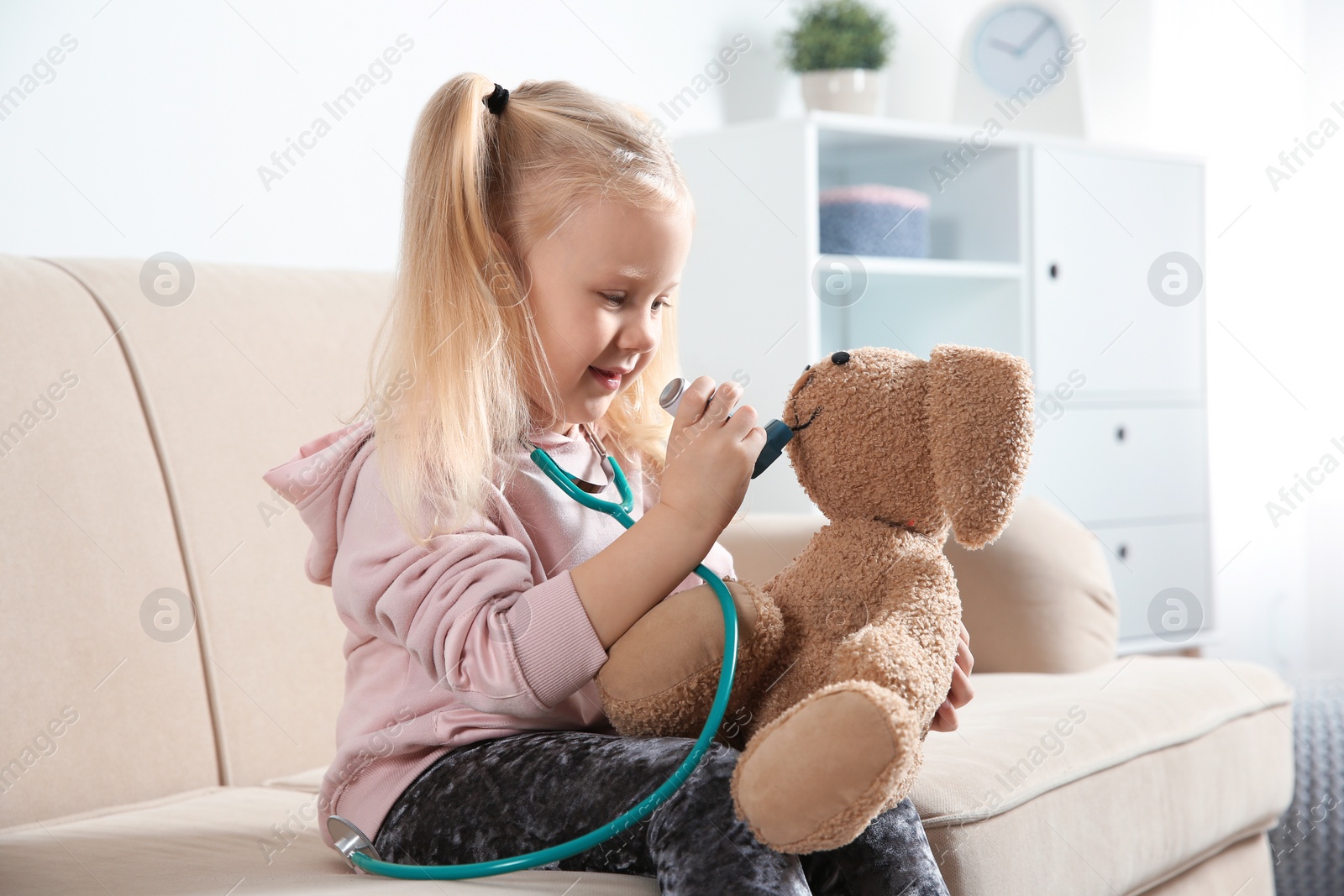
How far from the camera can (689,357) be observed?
2299mm

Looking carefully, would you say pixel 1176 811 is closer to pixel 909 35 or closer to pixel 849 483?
pixel 849 483

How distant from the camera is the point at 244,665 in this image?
1.25m

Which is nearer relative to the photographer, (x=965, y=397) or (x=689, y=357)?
(x=965, y=397)

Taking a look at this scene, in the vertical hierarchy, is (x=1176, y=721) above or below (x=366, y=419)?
below

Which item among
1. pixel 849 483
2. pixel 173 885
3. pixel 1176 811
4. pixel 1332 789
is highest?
pixel 849 483

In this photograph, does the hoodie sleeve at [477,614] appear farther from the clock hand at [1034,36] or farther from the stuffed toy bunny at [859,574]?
the clock hand at [1034,36]

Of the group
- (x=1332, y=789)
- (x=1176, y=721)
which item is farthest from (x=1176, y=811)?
(x=1332, y=789)

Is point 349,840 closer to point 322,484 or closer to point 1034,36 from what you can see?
point 322,484

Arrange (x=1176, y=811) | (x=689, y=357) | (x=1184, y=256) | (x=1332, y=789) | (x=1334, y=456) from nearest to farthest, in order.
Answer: (x=1176, y=811) < (x=1332, y=789) < (x=689, y=357) < (x=1184, y=256) < (x=1334, y=456)

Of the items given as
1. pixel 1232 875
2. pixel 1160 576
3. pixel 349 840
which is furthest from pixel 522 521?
pixel 1160 576

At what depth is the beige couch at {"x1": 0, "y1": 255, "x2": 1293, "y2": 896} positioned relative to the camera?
1012mm

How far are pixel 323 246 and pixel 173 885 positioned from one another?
3.98 ft

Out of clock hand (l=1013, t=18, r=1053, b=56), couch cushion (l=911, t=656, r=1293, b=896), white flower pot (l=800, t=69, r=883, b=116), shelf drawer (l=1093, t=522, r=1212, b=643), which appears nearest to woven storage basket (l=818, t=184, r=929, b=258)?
white flower pot (l=800, t=69, r=883, b=116)

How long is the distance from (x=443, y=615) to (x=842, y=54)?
72.8 inches
